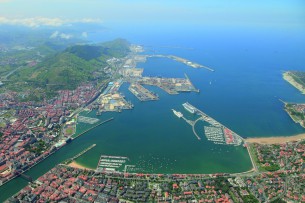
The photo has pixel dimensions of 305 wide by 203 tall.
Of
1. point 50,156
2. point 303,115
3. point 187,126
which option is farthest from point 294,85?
point 50,156

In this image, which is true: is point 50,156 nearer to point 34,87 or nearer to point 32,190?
point 32,190

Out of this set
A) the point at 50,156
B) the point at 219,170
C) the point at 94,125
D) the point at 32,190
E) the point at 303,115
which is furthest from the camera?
the point at 303,115

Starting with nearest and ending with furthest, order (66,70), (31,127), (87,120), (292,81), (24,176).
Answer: (24,176), (31,127), (87,120), (66,70), (292,81)

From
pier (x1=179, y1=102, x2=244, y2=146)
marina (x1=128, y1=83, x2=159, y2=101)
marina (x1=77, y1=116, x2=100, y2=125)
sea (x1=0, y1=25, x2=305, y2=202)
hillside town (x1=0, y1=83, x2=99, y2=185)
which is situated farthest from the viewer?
marina (x1=128, y1=83, x2=159, y2=101)

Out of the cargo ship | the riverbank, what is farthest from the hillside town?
the riverbank

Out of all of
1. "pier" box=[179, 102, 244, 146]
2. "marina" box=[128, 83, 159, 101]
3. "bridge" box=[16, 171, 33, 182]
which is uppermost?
"marina" box=[128, 83, 159, 101]

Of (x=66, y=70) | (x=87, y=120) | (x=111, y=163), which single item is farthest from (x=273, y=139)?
(x=66, y=70)

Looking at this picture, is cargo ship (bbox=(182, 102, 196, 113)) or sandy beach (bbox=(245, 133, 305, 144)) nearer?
sandy beach (bbox=(245, 133, 305, 144))

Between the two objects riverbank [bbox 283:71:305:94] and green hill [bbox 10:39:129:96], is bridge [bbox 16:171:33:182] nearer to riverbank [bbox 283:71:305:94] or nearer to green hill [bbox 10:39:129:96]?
green hill [bbox 10:39:129:96]

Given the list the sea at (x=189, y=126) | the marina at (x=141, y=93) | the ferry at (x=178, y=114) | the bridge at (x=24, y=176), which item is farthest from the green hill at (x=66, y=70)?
the bridge at (x=24, y=176)

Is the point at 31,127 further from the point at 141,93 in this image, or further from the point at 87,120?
the point at 141,93

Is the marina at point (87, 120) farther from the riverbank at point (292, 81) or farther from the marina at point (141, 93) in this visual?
the riverbank at point (292, 81)
